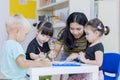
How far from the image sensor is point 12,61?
148 centimetres

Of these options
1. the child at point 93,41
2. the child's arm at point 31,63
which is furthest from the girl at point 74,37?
the child's arm at point 31,63

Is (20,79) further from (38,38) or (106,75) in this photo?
(106,75)

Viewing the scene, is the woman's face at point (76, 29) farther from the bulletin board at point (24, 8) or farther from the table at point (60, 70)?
the bulletin board at point (24, 8)

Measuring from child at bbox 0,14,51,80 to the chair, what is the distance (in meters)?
0.58

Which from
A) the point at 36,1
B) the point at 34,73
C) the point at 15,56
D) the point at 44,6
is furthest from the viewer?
the point at 36,1

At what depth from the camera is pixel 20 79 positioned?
1482 millimetres

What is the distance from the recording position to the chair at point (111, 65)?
1754 mm

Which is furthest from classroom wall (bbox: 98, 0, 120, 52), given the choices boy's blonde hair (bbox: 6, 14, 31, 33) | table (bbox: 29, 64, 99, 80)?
boy's blonde hair (bbox: 6, 14, 31, 33)

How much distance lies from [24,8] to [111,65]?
5.63 feet

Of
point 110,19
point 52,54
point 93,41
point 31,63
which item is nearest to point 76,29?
point 93,41

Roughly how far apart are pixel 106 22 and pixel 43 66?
3.27 ft

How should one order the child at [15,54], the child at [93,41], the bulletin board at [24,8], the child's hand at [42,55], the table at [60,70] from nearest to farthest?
1. the table at [60,70]
2. the child at [15,54]
3. the child at [93,41]
4. the child's hand at [42,55]
5. the bulletin board at [24,8]

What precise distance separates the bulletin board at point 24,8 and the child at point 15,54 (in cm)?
164

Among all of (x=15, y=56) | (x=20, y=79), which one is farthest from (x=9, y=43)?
(x=20, y=79)
